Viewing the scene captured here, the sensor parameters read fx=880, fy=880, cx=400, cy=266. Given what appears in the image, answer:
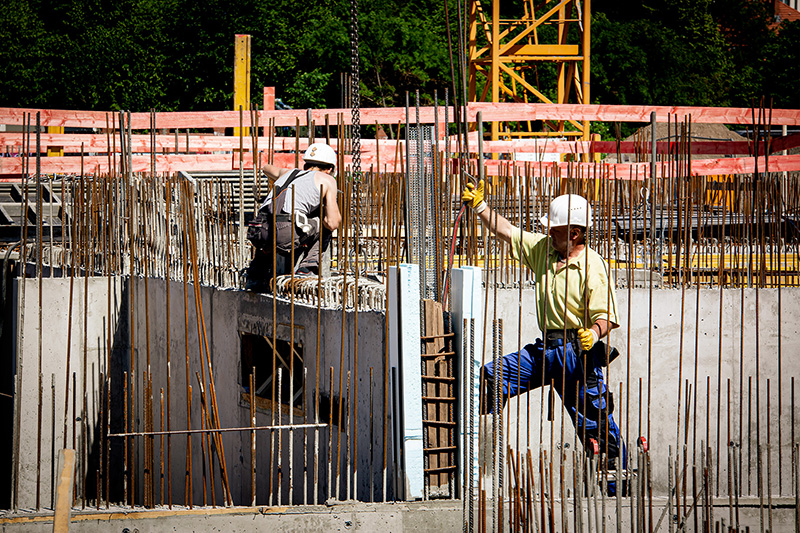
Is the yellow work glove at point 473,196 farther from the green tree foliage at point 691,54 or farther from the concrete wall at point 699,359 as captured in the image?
the green tree foliage at point 691,54

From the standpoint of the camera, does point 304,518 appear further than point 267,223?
No

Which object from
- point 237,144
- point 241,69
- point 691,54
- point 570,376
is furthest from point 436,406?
point 691,54

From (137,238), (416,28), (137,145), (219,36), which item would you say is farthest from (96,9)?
(137,238)

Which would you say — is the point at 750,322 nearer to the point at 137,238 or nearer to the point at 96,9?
the point at 137,238

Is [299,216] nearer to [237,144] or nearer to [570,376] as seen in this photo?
[570,376]

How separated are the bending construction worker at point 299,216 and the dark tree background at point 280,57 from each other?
55.3ft

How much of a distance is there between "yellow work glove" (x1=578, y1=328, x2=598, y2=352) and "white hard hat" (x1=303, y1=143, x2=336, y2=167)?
230 centimetres

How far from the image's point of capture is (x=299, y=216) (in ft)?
19.6

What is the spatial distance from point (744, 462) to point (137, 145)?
25.3 feet

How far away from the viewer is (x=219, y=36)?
2259 centimetres

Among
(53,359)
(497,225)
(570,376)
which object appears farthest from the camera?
(53,359)

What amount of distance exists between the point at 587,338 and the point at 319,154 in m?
2.38

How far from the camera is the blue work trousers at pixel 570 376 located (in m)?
4.79

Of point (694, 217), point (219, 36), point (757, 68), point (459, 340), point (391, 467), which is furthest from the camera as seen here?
point (757, 68)
